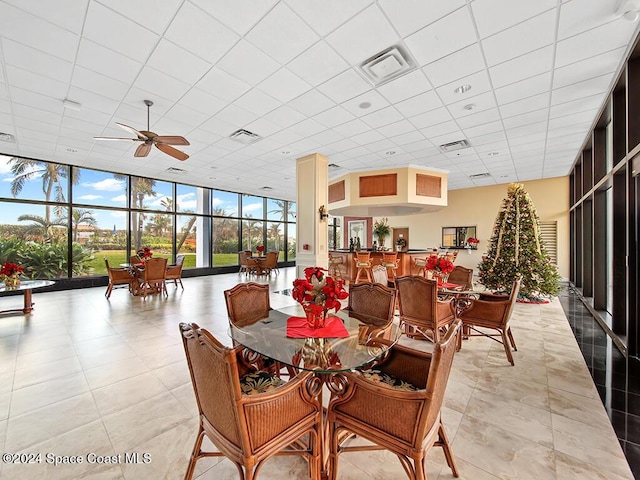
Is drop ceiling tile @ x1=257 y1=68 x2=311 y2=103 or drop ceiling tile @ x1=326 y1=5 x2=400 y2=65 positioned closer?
drop ceiling tile @ x1=326 y1=5 x2=400 y2=65

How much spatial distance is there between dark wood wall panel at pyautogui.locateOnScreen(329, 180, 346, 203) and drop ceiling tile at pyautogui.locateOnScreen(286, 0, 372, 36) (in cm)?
517

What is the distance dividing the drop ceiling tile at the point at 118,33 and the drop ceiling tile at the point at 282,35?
1.02m

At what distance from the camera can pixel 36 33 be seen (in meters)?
2.66

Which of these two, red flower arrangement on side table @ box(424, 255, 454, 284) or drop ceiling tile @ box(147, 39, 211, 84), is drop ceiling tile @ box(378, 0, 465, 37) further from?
red flower arrangement on side table @ box(424, 255, 454, 284)

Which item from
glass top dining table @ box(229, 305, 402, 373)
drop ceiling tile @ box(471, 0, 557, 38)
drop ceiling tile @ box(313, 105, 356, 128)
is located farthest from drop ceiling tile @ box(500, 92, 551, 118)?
glass top dining table @ box(229, 305, 402, 373)

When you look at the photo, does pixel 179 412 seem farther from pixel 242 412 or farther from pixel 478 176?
pixel 478 176

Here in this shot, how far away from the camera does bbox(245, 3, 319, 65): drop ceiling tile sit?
8.11 feet

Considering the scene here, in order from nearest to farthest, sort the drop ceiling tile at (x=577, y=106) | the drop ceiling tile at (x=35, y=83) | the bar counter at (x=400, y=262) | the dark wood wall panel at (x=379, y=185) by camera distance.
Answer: the drop ceiling tile at (x=35, y=83) → the drop ceiling tile at (x=577, y=106) → the dark wood wall panel at (x=379, y=185) → the bar counter at (x=400, y=262)

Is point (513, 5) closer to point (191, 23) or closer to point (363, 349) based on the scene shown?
point (191, 23)

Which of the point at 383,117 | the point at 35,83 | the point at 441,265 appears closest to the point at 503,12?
the point at 383,117

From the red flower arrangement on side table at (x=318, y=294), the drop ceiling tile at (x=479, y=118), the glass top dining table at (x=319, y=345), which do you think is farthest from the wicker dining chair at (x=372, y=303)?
the drop ceiling tile at (x=479, y=118)

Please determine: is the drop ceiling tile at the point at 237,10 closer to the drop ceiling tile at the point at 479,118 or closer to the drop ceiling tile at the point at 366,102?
the drop ceiling tile at the point at 366,102

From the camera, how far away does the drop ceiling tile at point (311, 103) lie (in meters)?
3.79

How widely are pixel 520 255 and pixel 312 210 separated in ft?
14.6
